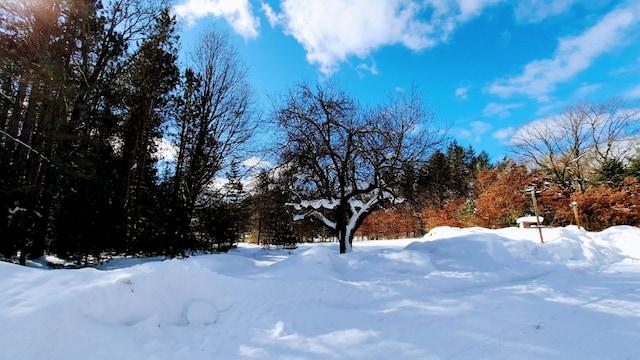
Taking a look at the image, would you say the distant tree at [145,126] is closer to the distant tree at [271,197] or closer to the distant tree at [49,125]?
the distant tree at [49,125]

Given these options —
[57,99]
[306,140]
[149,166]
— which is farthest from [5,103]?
[306,140]

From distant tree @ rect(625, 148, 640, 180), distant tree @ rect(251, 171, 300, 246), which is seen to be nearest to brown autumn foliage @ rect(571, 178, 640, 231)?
distant tree @ rect(625, 148, 640, 180)

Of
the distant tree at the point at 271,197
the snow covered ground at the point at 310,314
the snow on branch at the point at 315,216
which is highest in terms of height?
the distant tree at the point at 271,197

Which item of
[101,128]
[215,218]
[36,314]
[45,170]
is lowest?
[36,314]

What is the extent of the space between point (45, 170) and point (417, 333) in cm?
1300

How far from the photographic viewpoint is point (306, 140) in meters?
11.5

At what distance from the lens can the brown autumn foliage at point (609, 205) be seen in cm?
1906

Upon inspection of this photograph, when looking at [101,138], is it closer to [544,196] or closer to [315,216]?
[315,216]

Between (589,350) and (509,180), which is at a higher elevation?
(509,180)

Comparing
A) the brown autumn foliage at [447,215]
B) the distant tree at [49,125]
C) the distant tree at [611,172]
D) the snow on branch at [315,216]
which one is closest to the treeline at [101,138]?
the distant tree at [49,125]

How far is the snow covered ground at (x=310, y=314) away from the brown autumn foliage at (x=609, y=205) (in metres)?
15.6

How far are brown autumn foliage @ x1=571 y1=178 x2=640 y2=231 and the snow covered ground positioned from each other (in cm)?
1564

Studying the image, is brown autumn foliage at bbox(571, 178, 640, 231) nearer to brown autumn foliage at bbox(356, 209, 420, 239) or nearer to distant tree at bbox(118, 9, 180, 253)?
brown autumn foliage at bbox(356, 209, 420, 239)

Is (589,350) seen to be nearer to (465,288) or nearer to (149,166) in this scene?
(465,288)
